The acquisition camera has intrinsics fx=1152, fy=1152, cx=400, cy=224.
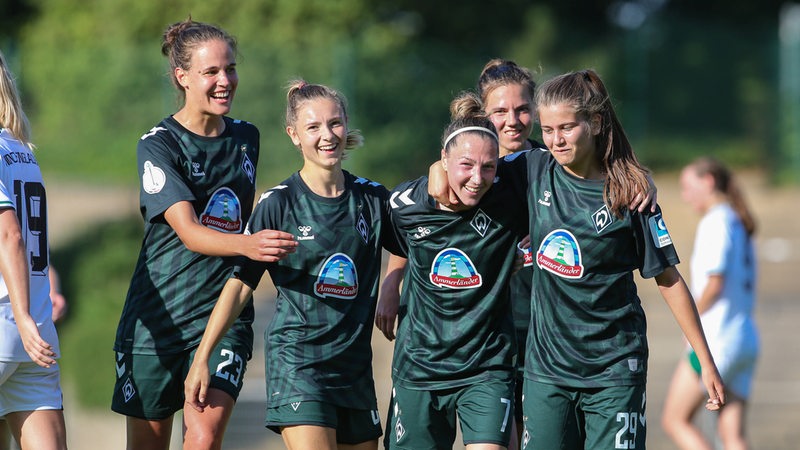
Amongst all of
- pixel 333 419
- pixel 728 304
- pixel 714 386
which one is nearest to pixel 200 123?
pixel 333 419

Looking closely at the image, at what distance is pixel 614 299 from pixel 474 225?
2.27 feet

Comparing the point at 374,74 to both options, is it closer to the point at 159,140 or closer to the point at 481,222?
the point at 159,140

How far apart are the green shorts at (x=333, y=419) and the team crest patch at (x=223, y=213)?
90 centimetres

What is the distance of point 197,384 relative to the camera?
506 cm

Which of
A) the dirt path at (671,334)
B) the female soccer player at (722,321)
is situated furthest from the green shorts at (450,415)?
the dirt path at (671,334)

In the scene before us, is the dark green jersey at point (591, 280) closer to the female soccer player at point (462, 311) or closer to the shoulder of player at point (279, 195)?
the female soccer player at point (462, 311)

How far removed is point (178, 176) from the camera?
5258mm

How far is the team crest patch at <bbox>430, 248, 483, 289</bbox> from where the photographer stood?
504cm

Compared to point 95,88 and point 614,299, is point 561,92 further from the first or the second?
point 95,88

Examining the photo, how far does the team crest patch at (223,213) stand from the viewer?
5.38 meters

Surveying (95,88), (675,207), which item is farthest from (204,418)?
(675,207)

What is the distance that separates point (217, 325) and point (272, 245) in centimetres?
58

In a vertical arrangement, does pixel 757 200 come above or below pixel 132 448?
above

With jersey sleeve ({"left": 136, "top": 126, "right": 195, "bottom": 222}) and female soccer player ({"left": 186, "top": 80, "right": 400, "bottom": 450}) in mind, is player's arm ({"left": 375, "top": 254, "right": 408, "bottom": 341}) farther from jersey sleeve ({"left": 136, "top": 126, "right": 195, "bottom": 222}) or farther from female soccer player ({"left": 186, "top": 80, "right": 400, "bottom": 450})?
jersey sleeve ({"left": 136, "top": 126, "right": 195, "bottom": 222})
